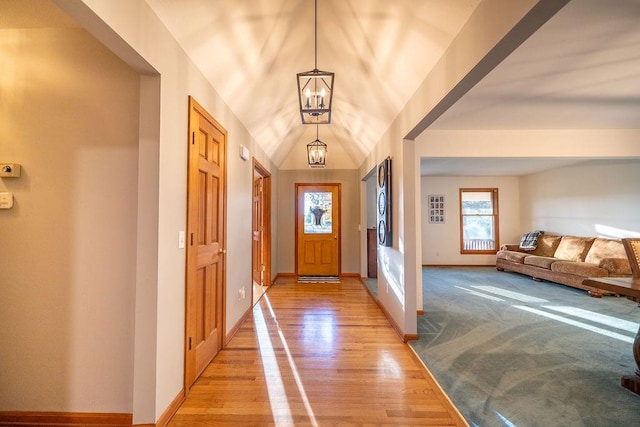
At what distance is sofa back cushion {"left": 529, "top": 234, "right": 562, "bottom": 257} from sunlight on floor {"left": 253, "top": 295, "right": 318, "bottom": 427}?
637 centimetres

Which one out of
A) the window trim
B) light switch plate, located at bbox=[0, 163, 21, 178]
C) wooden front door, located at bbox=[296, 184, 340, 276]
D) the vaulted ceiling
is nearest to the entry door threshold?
wooden front door, located at bbox=[296, 184, 340, 276]

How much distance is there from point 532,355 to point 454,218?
582cm

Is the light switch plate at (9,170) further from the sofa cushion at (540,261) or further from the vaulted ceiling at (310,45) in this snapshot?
the sofa cushion at (540,261)

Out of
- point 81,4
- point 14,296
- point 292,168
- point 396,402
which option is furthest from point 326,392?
point 292,168

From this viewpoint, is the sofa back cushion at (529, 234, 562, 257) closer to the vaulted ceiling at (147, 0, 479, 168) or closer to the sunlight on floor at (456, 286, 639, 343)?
the sunlight on floor at (456, 286, 639, 343)

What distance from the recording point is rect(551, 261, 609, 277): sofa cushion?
4.96 meters

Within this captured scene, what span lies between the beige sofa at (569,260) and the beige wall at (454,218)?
105cm

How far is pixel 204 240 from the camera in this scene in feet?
7.92

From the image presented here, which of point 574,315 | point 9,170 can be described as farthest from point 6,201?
point 574,315

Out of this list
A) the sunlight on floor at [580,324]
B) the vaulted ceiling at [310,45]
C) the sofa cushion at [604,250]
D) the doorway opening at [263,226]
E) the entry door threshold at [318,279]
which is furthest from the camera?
the entry door threshold at [318,279]

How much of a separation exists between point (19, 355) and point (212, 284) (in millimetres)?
1215

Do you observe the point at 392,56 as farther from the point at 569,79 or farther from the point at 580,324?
the point at 580,324

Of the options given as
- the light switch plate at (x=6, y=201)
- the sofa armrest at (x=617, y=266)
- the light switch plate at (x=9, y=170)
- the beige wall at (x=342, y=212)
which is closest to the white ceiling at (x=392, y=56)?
the light switch plate at (x=9, y=170)

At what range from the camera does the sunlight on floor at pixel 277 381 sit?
1.85 meters
